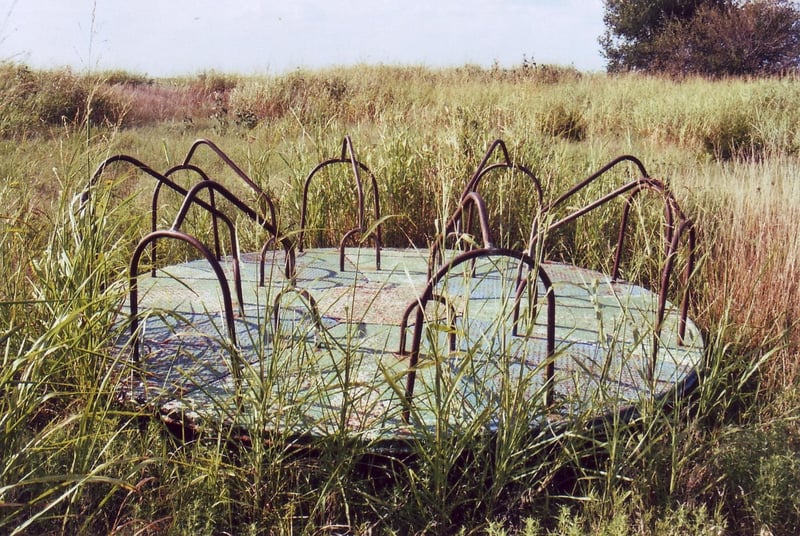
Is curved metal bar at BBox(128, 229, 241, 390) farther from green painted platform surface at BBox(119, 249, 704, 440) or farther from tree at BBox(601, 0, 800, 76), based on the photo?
tree at BBox(601, 0, 800, 76)

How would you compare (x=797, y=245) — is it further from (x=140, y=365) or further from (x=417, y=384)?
(x=140, y=365)

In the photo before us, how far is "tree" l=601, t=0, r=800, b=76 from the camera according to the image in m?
17.4

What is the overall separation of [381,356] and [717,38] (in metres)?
18.9

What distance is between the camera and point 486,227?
1.47 m

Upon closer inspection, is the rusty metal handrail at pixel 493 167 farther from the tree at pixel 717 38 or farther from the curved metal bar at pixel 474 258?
the tree at pixel 717 38

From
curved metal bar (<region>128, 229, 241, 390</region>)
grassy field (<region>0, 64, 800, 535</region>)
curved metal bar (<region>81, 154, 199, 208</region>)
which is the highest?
curved metal bar (<region>81, 154, 199, 208</region>)

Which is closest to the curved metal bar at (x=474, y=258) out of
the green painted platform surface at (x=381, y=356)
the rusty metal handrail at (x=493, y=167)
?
the green painted platform surface at (x=381, y=356)

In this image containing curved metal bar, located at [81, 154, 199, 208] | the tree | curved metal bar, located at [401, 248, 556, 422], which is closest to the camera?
curved metal bar, located at [401, 248, 556, 422]

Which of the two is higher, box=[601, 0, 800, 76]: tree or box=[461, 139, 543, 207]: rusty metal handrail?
box=[601, 0, 800, 76]: tree

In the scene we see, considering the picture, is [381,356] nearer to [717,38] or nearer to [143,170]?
[143,170]

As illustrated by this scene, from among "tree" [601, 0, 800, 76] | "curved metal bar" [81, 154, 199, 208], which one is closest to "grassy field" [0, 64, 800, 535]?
"curved metal bar" [81, 154, 199, 208]

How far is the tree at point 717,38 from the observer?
57.0ft

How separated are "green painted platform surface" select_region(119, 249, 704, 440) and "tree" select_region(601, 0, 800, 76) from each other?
16059 millimetres

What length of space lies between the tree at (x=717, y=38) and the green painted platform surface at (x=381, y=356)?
632 inches
